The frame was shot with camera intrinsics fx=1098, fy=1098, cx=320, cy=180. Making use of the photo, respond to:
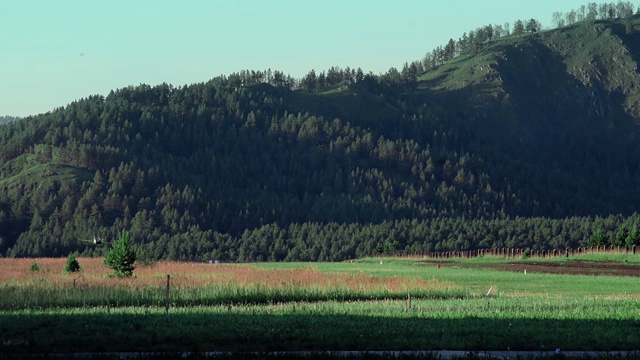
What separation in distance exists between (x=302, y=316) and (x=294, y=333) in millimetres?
7603

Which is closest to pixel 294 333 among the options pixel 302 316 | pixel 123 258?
pixel 302 316

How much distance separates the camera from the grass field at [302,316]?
118 ft

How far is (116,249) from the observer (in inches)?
3179

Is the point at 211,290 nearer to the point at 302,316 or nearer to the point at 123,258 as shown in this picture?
the point at 123,258

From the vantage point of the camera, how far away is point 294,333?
38438 mm

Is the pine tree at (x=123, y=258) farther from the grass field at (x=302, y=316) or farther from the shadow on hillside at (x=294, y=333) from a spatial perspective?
the shadow on hillside at (x=294, y=333)

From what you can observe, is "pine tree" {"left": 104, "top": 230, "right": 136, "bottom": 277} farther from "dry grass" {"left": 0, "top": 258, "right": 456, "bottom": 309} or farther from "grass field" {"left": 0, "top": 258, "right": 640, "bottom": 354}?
"grass field" {"left": 0, "top": 258, "right": 640, "bottom": 354}

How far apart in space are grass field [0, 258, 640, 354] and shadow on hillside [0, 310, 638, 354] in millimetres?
40

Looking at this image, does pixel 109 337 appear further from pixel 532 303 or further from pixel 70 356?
pixel 532 303

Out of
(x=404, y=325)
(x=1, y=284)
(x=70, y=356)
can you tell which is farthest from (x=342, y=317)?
(x=1, y=284)

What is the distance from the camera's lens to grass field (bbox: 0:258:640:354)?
35.9 metres

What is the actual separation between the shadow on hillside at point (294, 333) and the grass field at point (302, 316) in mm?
40

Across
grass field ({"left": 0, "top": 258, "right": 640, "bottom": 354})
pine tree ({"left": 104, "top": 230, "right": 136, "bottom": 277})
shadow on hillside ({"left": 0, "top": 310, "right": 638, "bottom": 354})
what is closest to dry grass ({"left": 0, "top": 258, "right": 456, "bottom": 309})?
grass field ({"left": 0, "top": 258, "right": 640, "bottom": 354})

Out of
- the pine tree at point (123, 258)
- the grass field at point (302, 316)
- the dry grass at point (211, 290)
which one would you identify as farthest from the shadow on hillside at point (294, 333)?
the pine tree at point (123, 258)
